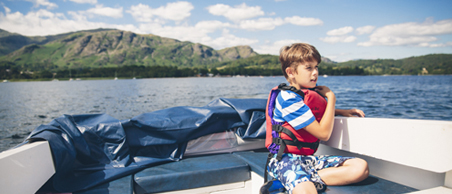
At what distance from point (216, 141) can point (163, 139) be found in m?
0.68

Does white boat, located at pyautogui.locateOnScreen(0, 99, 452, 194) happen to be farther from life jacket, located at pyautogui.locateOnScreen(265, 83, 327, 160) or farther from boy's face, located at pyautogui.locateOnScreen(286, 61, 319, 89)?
boy's face, located at pyautogui.locateOnScreen(286, 61, 319, 89)

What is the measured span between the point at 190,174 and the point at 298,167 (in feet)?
3.74

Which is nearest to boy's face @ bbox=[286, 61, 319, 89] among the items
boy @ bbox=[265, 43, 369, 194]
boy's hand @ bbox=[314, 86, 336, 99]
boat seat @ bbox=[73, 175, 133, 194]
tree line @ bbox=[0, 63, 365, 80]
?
boy @ bbox=[265, 43, 369, 194]

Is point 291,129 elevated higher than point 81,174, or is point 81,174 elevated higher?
point 291,129

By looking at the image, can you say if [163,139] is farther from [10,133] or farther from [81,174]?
[10,133]

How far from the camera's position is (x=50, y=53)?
646ft

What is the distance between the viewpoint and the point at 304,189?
1728 millimetres

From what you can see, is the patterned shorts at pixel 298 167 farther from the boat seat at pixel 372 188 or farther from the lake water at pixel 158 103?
the lake water at pixel 158 103

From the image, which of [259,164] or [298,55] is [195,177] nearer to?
[259,164]

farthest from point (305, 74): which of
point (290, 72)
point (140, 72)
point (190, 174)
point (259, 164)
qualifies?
point (140, 72)

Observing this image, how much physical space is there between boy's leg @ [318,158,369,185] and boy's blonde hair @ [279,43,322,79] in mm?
840

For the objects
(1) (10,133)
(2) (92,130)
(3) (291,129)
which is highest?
(3) (291,129)

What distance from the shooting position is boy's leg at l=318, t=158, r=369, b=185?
199 cm

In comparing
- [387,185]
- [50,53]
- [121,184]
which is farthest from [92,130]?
[50,53]
